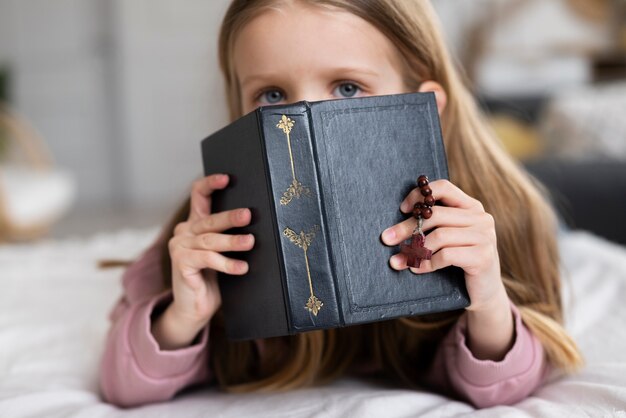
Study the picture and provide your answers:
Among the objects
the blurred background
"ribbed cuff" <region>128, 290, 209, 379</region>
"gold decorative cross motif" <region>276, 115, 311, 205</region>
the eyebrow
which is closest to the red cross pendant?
"gold decorative cross motif" <region>276, 115, 311, 205</region>

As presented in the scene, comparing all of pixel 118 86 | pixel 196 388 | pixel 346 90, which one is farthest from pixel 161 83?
pixel 346 90

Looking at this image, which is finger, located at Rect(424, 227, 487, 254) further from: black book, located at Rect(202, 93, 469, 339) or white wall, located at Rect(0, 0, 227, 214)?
white wall, located at Rect(0, 0, 227, 214)

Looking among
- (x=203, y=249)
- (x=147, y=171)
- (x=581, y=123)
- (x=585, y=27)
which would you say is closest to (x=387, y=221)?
(x=203, y=249)

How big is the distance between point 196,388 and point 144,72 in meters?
4.49

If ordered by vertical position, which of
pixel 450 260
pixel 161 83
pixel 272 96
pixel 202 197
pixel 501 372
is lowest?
pixel 501 372

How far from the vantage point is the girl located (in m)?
0.79

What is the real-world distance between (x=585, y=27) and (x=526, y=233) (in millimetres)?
3980

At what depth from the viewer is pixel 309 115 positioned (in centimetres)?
70

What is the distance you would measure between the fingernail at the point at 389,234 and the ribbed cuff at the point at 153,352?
1.03 feet

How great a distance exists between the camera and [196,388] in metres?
0.99

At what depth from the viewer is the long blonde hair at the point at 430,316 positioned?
917mm

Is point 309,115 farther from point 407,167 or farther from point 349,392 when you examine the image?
point 349,392

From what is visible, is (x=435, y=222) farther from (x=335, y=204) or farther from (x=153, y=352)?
(x=153, y=352)

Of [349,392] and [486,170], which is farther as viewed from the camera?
[486,170]
